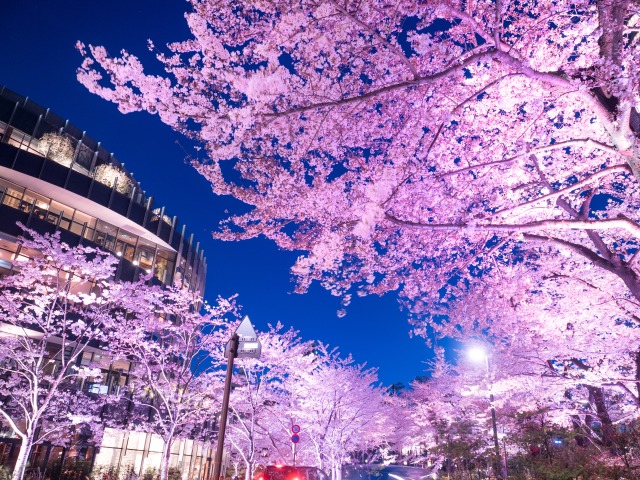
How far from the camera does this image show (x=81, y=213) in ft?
87.1

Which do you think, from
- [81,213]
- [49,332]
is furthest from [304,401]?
[81,213]

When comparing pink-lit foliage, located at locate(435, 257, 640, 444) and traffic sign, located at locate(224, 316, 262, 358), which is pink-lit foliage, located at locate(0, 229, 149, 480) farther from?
pink-lit foliage, located at locate(435, 257, 640, 444)

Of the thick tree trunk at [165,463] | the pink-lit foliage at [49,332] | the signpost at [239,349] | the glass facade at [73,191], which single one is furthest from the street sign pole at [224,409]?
the glass facade at [73,191]

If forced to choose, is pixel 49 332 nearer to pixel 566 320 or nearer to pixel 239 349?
pixel 239 349

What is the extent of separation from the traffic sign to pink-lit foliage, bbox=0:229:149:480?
10.1 m

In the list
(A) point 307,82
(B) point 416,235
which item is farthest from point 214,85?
(B) point 416,235

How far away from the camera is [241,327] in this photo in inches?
274

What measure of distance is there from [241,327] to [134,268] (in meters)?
24.5

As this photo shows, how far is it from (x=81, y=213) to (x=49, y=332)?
38.5 ft

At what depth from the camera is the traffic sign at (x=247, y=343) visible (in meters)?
6.54

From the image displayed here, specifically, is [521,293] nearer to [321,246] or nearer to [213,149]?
[321,246]

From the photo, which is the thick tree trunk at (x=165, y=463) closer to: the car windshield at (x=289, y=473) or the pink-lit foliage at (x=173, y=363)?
the pink-lit foliage at (x=173, y=363)

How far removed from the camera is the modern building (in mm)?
22453

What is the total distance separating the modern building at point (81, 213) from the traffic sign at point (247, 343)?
1531cm
